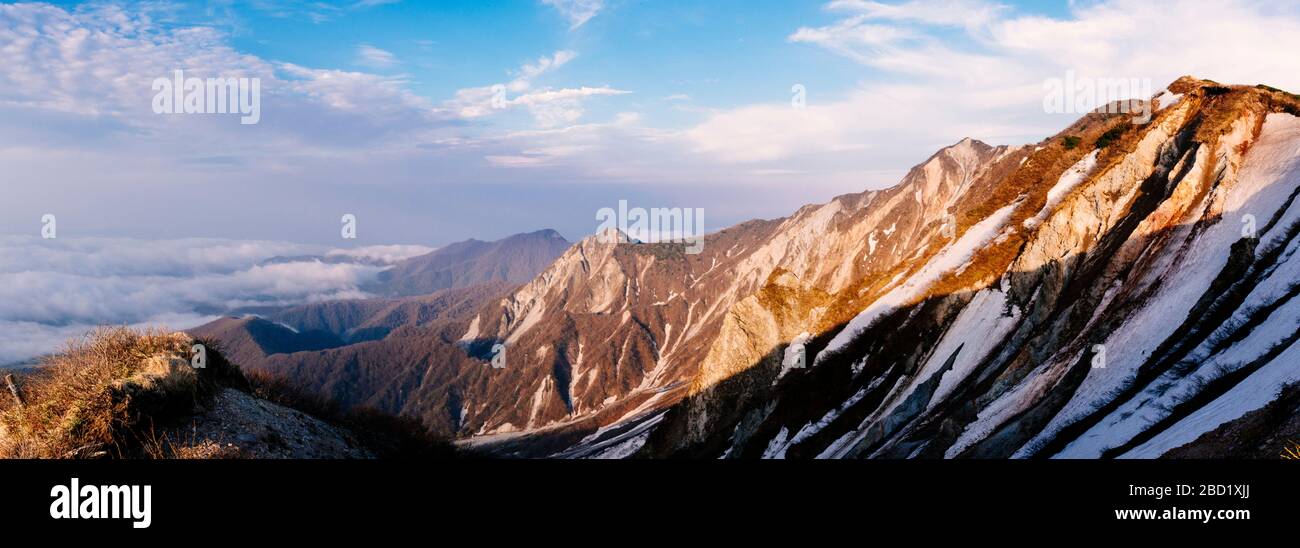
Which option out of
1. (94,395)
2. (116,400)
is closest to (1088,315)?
(116,400)

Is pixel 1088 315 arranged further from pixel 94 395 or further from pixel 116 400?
pixel 94 395

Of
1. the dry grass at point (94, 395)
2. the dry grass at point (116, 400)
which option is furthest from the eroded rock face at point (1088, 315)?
the dry grass at point (94, 395)

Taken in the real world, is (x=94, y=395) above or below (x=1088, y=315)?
below

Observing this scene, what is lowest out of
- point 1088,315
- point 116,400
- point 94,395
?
point 116,400

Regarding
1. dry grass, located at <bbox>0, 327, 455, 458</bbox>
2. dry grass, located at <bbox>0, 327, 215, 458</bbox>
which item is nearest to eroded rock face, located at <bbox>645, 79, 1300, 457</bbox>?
dry grass, located at <bbox>0, 327, 455, 458</bbox>

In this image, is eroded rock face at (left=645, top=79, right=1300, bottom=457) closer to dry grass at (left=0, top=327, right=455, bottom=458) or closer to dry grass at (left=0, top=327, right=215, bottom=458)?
dry grass at (left=0, top=327, right=455, bottom=458)

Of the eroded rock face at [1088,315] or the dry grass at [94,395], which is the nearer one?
the dry grass at [94,395]

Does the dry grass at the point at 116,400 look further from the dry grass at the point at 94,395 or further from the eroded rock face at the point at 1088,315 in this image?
the eroded rock face at the point at 1088,315

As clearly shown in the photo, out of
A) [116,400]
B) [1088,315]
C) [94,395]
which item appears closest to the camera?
[94,395]

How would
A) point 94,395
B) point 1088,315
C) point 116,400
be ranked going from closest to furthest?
point 94,395 < point 116,400 < point 1088,315

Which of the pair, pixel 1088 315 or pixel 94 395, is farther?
pixel 1088 315
